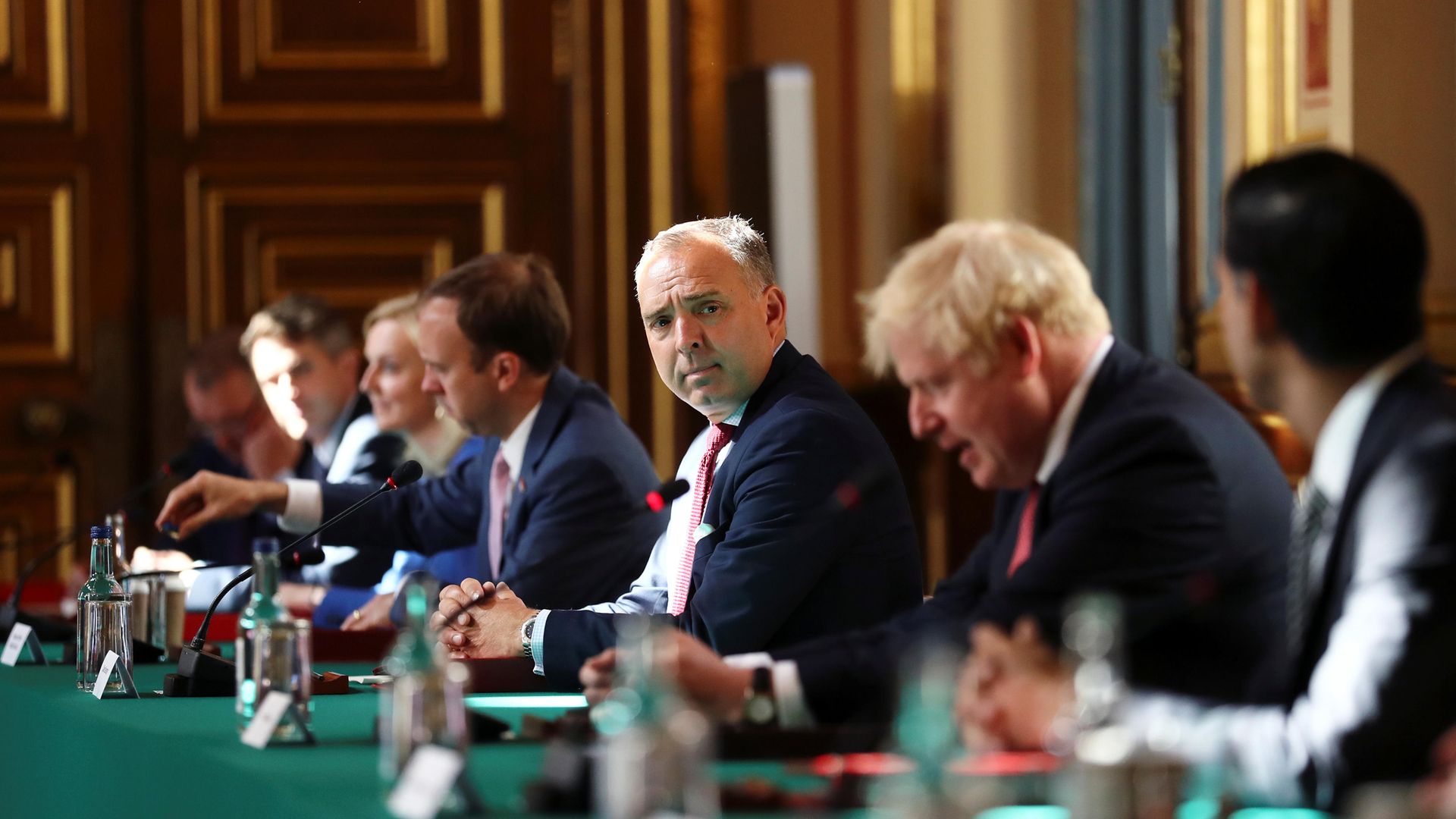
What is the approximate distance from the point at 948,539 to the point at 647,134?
158 centimetres

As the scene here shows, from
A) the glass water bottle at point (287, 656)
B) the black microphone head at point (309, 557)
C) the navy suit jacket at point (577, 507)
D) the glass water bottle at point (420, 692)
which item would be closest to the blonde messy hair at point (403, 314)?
the navy suit jacket at point (577, 507)

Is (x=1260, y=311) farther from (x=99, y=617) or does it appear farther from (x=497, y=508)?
(x=497, y=508)

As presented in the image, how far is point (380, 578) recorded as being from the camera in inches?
175

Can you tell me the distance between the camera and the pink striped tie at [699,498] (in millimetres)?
2926

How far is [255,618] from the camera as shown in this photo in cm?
224

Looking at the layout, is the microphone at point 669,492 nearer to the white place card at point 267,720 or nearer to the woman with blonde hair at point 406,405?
the white place card at point 267,720

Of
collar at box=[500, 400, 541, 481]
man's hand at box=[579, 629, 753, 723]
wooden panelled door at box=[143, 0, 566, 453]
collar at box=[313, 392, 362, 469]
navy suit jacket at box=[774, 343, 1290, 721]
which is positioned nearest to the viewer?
navy suit jacket at box=[774, 343, 1290, 721]

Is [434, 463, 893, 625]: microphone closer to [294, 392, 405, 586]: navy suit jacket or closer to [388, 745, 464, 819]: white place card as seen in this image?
[388, 745, 464, 819]: white place card

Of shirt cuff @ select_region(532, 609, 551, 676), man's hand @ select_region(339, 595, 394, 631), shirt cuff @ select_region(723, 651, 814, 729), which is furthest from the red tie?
man's hand @ select_region(339, 595, 394, 631)

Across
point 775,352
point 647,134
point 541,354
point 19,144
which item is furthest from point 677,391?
point 19,144

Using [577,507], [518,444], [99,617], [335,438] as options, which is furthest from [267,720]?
[335,438]

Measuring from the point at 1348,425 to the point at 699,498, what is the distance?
132 cm

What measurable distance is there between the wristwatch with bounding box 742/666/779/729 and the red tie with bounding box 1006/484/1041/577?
30 centimetres

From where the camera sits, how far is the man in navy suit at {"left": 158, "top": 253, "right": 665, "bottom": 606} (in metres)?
3.46
